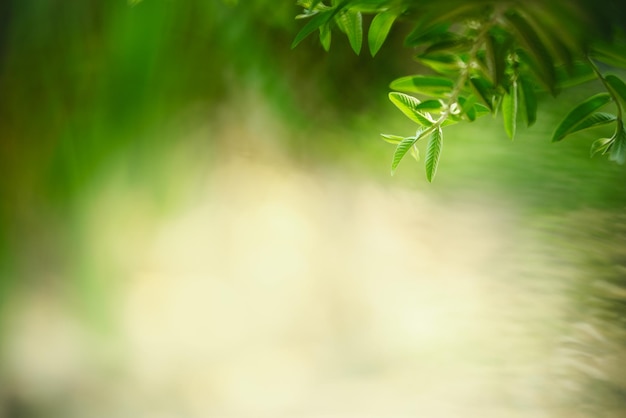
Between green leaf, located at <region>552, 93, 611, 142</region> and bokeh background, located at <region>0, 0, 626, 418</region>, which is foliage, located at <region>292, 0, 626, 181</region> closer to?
green leaf, located at <region>552, 93, 611, 142</region>

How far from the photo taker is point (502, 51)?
46 centimetres

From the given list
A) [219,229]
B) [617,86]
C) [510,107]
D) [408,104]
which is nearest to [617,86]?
[617,86]

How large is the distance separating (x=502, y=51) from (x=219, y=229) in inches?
31.3

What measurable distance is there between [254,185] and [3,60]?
588 mm

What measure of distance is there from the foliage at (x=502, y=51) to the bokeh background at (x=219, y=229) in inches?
17.2

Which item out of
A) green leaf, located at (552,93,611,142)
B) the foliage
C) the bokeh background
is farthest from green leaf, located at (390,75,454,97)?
the bokeh background

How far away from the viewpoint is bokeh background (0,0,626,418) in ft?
3.48

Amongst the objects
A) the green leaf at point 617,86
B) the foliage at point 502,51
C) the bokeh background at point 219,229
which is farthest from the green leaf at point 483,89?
the bokeh background at point 219,229

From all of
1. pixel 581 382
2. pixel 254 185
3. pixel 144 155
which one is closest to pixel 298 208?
pixel 254 185

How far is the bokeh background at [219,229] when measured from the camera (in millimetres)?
1060

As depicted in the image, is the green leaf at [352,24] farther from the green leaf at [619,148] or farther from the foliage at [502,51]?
the green leaf at [619,148]

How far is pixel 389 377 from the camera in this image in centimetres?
108

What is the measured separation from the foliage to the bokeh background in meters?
0.44

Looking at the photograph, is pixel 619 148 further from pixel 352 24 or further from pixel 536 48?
pixel 352 24
